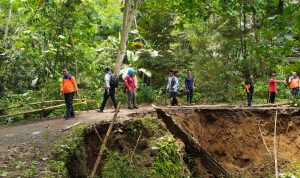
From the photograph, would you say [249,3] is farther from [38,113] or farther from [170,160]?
[38,113]

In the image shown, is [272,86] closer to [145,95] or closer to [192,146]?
[145,95]

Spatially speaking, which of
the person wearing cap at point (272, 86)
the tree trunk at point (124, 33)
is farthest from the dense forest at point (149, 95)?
the person wearing cap at point (272, 86)

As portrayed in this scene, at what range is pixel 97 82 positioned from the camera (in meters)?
20.1

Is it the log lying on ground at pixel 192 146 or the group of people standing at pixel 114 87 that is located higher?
the group of people standing at pixel 114 87

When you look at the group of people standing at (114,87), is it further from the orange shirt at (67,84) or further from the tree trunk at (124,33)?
the tree trunk at (124,33)

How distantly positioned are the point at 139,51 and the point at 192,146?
692 cm

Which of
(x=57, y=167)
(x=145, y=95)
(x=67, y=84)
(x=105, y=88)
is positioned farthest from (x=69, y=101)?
(x=145, y=95)

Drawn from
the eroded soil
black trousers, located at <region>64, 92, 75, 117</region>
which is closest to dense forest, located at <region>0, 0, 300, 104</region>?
black trousers, located at <region>64, 92, 75, 117</region>

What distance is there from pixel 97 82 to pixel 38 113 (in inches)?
192

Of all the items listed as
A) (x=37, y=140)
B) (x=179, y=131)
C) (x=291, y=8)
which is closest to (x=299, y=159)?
(x=179, y=131)

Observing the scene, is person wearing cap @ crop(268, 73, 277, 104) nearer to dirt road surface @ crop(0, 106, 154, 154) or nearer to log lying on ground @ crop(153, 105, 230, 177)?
log lying on ground @ crop(153, 105, 230, 177)

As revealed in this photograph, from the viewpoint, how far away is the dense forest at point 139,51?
15.1 metres

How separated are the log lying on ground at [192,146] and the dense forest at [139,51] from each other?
2.67 m

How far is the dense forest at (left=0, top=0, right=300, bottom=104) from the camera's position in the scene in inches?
596
